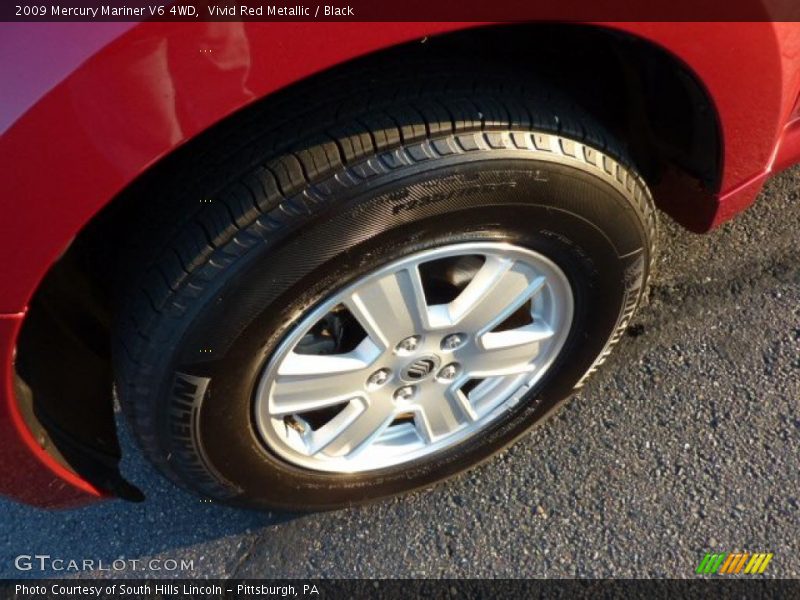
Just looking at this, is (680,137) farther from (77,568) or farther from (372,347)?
(77,568)

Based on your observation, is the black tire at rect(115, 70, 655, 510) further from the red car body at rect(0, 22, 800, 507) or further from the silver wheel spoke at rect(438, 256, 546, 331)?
the red car body at rect(0, 22, 800, 507)

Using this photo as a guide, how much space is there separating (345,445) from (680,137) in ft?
3.21

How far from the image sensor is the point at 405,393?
5.72 feet

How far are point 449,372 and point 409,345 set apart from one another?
182mm

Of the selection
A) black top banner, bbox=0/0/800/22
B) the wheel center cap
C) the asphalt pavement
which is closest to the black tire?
black top banner, bbox=0/0/800/22

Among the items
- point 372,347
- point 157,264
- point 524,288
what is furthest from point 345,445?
point 157,264

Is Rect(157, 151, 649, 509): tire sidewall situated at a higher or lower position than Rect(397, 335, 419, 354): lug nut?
higher

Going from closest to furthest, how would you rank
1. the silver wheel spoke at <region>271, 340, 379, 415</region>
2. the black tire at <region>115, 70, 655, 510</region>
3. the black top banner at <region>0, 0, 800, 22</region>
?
1. the black top banner at <region>0, 0, 800, 22</region>
2. the black tire at <region>115, 70, 655, 510</region>
3. the silver wheel spoke at <region>271, 340, 379, 415</region>

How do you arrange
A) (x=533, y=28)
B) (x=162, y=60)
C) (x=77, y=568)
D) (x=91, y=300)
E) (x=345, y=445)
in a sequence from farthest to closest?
(x=77, y=568)
(x=345, y=445)
(x=91, y=300)
(x=533, y=28)
(x=162, y=60)

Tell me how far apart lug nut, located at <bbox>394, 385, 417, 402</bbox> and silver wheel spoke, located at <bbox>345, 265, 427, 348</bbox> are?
0.19 metres

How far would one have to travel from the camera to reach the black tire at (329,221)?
1250mm

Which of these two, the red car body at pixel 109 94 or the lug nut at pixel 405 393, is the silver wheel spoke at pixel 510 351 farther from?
the red car body at pixel 109 94

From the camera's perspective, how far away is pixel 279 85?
1078mm

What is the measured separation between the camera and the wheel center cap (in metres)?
1.66
